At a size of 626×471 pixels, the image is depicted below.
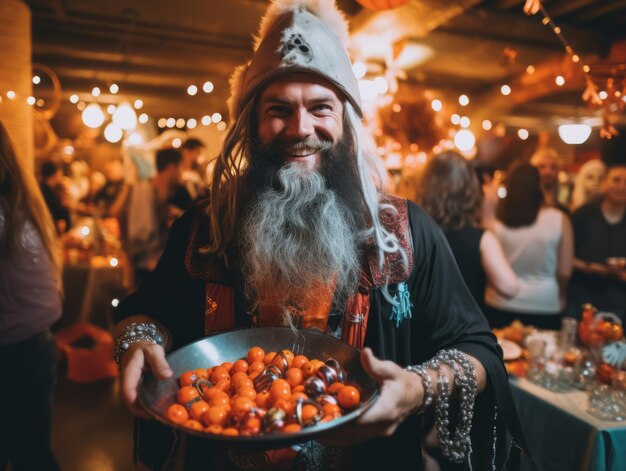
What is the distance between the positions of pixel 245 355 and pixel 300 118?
75 centimetres

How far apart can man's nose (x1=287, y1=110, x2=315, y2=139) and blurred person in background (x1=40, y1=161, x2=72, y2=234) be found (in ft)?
13.6

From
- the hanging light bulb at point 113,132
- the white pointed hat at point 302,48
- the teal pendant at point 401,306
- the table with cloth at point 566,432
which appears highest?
the hanging light bulb at point 113,132

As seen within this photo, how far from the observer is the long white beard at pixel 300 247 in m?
1.44

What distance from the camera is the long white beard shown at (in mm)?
1436

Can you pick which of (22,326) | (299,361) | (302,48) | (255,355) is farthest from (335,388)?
(22,326)

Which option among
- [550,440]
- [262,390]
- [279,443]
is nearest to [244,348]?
[262,390]

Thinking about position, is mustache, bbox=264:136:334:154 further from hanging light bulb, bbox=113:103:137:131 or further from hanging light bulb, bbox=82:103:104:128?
hanging light bulb, bbox=82:103:104:128

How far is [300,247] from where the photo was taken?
1.47 metres

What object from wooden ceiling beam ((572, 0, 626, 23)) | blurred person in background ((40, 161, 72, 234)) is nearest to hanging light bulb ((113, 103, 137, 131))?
blurred person in background ((40, 161, 72, 234))

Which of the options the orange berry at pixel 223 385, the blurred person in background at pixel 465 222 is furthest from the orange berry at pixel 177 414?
the blurred person in background at pixel 465 222

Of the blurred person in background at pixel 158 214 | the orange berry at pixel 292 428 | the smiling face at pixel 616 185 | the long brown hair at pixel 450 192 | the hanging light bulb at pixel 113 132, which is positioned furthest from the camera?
the hanging light bulb at pixel 113 132

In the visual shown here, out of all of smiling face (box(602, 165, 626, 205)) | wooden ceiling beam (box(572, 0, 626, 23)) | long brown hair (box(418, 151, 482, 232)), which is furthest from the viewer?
wooden ceiling beam (box(572, 0, 626, 23))

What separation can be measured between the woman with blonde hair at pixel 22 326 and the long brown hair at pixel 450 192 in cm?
226

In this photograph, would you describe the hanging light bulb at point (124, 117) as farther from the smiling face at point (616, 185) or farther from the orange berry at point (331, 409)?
the orange berry at point (331, 409)
